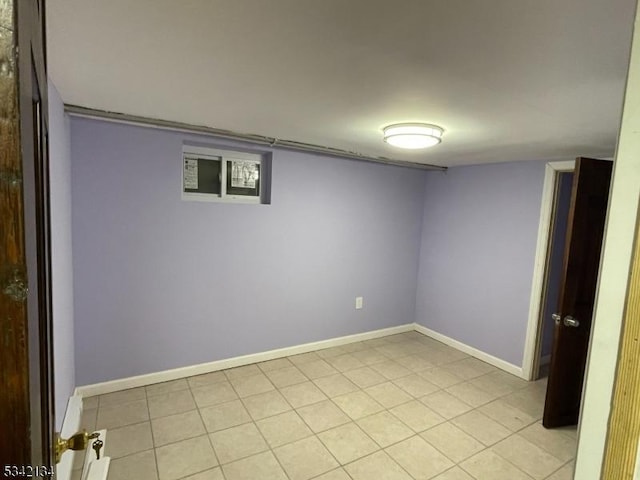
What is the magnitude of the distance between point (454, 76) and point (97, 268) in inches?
103

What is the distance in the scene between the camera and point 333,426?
237 cm

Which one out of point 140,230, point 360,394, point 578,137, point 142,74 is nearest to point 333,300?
point 360,394

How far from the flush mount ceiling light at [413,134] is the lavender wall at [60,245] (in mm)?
1852

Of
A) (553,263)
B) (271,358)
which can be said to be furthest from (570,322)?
(271,358)

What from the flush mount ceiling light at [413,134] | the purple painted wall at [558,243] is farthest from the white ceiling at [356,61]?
the purple painted wall at [558,243]

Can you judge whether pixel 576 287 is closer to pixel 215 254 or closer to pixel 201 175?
pixel 215 254

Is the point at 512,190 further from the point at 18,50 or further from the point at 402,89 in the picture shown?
the point at 18,50

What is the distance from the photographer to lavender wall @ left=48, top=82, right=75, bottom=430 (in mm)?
1668

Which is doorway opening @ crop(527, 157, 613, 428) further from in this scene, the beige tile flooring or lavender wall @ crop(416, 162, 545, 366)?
lavender wall @ crop(416, 162, 545, 366)

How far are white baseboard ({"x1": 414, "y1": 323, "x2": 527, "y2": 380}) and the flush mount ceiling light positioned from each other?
8.09 ft

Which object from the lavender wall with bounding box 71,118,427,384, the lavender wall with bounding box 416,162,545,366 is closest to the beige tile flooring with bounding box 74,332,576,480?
the lavender wall with bounding box 71,118,427,384

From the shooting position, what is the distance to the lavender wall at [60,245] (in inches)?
65.7

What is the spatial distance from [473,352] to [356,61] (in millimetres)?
3417

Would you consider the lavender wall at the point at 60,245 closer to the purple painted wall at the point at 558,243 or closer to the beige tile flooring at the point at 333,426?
the beige tile flooring at the point at 333,426
